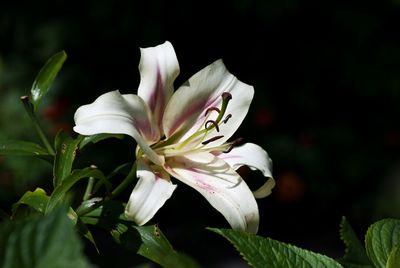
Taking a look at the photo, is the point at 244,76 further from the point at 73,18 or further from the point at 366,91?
the point at 73,18

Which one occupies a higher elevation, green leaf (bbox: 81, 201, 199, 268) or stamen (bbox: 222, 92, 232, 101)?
stamen (bbox: 222, 92, 232, 101)

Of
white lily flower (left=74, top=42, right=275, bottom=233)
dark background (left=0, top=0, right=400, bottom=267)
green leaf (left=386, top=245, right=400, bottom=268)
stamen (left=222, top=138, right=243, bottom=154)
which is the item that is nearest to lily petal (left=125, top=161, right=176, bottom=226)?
white lily flower (left=74, top=42, right=275, bottom=233)

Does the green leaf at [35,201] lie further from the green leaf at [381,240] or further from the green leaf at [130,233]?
the green leaf at [381,240]

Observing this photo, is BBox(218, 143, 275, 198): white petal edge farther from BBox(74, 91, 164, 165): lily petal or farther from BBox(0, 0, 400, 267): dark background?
BBox(0, 0, 400, 267): dark background

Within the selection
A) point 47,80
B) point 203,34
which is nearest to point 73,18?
point 203,34

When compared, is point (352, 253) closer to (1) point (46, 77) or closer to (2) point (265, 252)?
(2) point (265, 252)

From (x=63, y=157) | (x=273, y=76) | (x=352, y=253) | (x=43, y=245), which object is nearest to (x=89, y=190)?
→ (x=63, y=157)

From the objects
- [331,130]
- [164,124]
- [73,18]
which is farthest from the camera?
[331,130]
